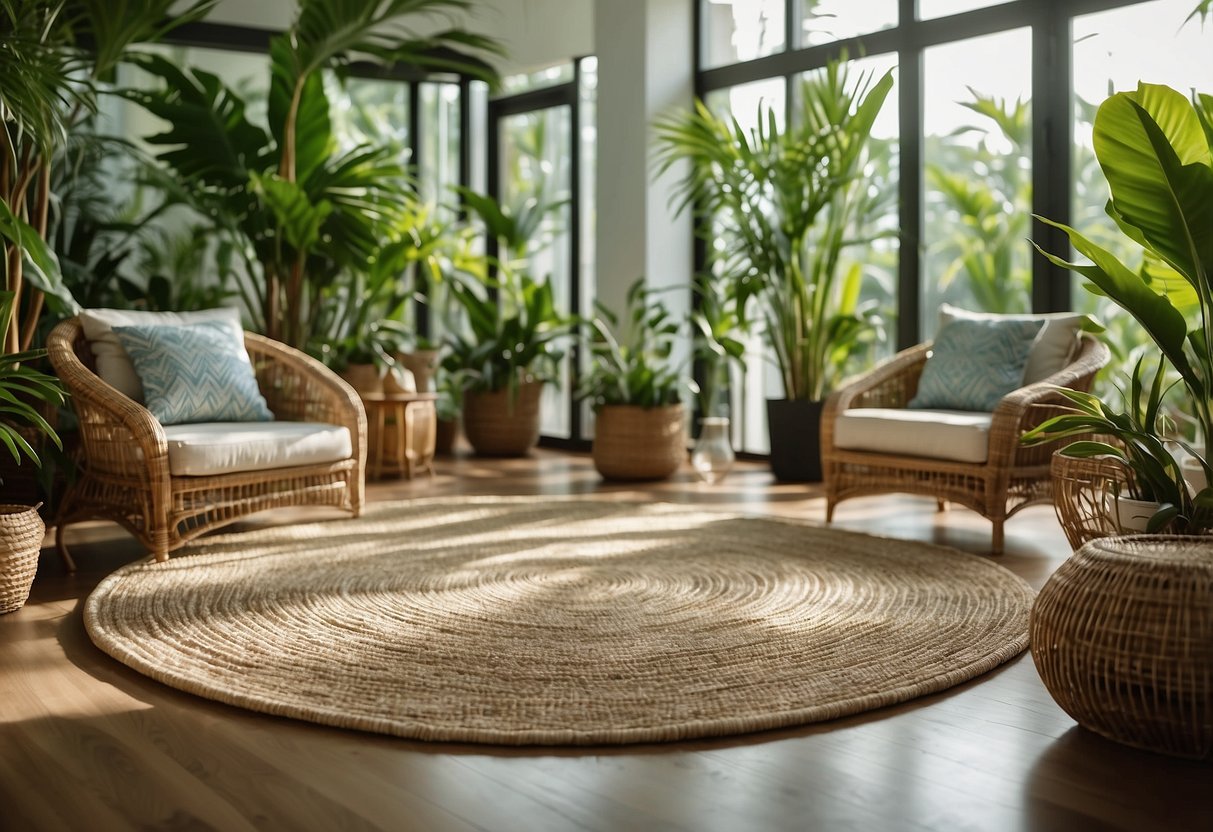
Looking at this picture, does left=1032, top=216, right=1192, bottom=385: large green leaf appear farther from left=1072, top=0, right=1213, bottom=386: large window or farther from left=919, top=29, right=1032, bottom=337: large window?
left=919, top=29, right=1032, bottom=337: large window

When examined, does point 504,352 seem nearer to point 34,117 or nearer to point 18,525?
point 34,117

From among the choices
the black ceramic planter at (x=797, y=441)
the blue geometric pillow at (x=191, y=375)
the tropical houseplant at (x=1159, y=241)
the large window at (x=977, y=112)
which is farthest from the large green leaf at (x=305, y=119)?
the tropical houseplant at (x=1159, y=241)

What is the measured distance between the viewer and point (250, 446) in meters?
4.04

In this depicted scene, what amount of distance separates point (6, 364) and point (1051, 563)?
3.17 m

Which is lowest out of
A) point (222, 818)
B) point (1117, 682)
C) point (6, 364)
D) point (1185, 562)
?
point (222, 818)

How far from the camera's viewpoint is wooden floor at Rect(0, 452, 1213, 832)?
6.29ft

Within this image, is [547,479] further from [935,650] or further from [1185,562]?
[1185,562]

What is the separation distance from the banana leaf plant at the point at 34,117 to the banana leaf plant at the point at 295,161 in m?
1.01

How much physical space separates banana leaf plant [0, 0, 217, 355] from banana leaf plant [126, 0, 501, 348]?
1007mm

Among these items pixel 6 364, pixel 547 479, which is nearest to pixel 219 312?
pixel 6 364

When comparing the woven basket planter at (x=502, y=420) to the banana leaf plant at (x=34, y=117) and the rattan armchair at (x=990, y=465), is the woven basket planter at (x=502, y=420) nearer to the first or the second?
the rattan armchair at (x=990, y=465)

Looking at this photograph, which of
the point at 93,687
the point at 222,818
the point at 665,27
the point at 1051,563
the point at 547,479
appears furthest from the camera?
the point at 665,27

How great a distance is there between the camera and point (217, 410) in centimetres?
428

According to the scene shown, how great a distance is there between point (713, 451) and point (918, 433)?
155 centimetres
